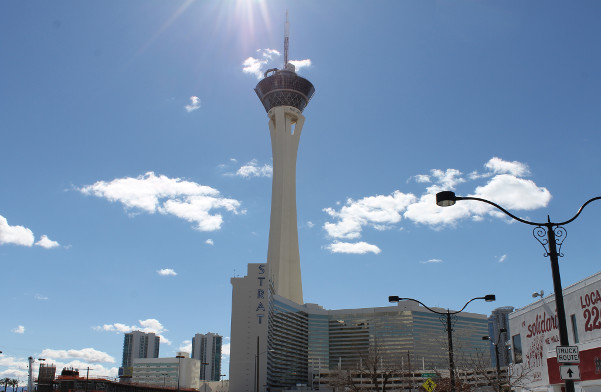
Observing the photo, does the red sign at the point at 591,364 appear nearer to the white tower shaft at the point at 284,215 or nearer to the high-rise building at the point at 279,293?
the high-rise building at the point at 279,293

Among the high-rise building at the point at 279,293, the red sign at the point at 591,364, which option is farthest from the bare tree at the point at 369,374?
the red sign at the point at 591,364

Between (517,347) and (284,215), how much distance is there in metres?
130

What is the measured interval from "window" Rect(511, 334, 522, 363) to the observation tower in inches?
4726

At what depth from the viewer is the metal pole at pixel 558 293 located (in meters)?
14.0

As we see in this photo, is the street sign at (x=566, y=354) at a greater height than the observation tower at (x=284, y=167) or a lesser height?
lesser

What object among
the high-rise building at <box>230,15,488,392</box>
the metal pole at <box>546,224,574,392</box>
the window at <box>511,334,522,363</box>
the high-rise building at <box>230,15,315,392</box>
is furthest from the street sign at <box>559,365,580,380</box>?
the high-rise building at <box>230,15,488,392</box>

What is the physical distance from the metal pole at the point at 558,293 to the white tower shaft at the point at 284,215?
5939 inches

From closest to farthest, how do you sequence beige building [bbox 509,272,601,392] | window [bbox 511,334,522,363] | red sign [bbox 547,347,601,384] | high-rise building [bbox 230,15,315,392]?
1. red sign [bbox 547,347,601,384]
2. beige building [bbox 509,272,601,392]
3. window [bbox 511,334,522,363]
4. high-rise building [bbox 230,15,315,392]

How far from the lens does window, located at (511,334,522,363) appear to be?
40.9 meters

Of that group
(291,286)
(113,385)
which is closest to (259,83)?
(291,286)

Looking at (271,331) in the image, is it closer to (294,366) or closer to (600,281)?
(294,366)

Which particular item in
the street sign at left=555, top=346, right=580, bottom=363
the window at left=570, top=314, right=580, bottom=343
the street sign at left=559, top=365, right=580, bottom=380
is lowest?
the street sign at left=559, top=365, right=580, bottom=380

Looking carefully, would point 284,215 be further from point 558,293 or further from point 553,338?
point 558,293

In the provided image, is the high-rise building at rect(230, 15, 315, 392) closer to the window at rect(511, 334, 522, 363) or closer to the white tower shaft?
the white tower shaft
